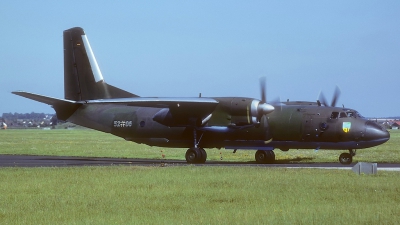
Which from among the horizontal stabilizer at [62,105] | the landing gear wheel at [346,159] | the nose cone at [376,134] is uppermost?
the horizontal stabilizer at [62,105]

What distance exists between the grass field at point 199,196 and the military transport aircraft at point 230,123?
731 centimetres

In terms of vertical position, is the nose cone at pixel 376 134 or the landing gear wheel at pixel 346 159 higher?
the nose cone at pixel 376 134

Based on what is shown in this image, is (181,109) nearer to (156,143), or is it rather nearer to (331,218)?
(156,143)

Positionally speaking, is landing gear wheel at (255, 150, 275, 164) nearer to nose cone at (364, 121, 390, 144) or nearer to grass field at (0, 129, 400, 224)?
nose cone at (364, 121, 390, 144)

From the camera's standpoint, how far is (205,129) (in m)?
39.7

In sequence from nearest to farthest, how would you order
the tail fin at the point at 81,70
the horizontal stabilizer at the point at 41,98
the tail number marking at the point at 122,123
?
the horizontal stabilizer at the point at 41,98 → the tail number marking at the point at 122,123 → the tail fin at the point at 81,70

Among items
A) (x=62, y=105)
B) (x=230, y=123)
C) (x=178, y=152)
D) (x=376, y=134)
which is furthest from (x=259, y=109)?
(x=178, y=152)

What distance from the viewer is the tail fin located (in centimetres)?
4578

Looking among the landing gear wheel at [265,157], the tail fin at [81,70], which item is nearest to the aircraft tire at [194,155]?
the landing gear wheel at [265,157]

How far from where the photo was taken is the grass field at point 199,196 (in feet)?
55.6

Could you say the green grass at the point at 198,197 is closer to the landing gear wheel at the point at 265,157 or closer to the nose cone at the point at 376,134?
the nose cone at the point at 376,134

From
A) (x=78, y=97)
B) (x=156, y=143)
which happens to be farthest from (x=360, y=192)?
(x=78, y=97)

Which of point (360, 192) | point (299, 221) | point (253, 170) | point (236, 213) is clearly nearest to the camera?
point (299, 221)

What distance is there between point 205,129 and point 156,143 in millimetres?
4017
